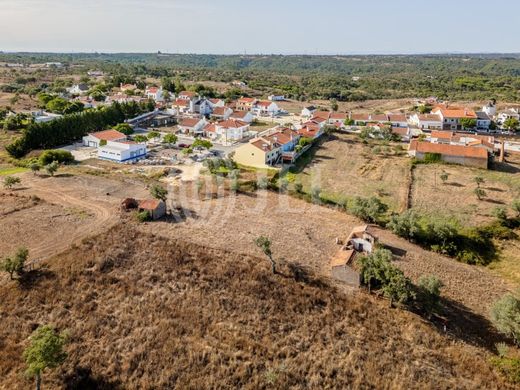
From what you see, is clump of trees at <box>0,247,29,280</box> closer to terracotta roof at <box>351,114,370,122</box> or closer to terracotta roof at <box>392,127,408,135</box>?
terracotta roof at <box>392,127,408,135</box>

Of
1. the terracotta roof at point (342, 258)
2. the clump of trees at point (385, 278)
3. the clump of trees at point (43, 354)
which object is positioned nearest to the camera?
the clump of trees at point (43, 354)

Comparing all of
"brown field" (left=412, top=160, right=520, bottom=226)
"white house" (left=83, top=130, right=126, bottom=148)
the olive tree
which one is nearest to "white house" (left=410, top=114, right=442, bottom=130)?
"brown field" (left=412, top=160, right=520, bottom=226)

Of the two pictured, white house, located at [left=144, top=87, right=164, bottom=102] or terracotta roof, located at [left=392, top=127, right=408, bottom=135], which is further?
white house, located at [left=144, top=87, right=164, bottom=102]

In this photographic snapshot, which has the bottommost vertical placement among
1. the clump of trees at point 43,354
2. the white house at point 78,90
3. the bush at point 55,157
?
the clump of trees at point 43,354

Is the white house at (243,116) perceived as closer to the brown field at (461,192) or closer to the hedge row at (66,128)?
the hedge row at (66,128)

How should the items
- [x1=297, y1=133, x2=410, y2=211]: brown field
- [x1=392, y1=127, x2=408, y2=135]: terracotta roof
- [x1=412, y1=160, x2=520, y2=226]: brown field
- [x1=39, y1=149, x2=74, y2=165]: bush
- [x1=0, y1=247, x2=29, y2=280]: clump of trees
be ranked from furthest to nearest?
[x1=392, y1=127, x2=408, y2=135]: terracotta roof
[x1=39, y1=149, x2=74, y2=165]: bush
[x1=297, y1=133, x2=410, y2=211]: brown field
[x1=412, y1=160, x2=520, y2=226]: brown field
[x1=0, y1=247, x2=29, y2=280]: clump of trees

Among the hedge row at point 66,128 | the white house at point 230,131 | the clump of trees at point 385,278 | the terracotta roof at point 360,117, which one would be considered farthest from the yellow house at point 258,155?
the terracotta roof at point 360,117

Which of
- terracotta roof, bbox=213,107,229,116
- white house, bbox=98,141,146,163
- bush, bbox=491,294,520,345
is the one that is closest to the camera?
bush, bbox=491,294,520,345

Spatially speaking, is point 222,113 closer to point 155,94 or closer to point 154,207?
point 155,94
